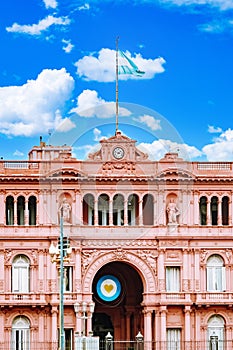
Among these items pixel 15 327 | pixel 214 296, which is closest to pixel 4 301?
pixel 15 327

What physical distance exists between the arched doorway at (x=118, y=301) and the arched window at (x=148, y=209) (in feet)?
12.8

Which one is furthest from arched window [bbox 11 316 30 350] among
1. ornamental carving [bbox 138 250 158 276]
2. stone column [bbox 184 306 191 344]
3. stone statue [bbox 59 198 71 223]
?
stone column [bbox 184 306 191 344]

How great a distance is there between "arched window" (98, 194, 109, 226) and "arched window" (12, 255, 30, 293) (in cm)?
661

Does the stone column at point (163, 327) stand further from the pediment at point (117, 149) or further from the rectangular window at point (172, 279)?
the pediment at point (117, 149)

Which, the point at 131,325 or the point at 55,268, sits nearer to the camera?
the point at 55,268

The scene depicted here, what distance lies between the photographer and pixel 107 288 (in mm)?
85625

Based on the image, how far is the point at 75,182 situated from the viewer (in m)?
83.7

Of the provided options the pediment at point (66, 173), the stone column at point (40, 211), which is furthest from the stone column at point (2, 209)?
the pediment at point (66, 173)

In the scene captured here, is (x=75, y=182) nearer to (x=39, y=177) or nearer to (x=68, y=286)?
(x=39, y=177)

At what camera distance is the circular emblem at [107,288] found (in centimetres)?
8550

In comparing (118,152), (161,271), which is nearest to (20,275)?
Result: (161,271)

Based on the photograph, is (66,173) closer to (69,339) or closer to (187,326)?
(69,339)

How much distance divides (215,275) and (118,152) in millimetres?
11792

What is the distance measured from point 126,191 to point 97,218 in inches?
117
